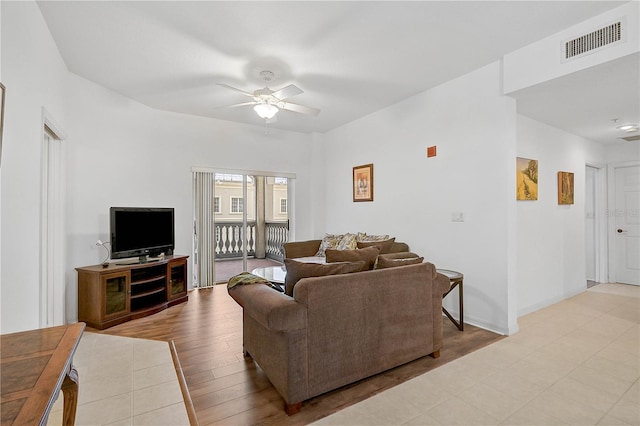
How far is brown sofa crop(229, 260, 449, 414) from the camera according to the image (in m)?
1.90

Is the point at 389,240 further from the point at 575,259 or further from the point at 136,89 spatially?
the point at 136,89

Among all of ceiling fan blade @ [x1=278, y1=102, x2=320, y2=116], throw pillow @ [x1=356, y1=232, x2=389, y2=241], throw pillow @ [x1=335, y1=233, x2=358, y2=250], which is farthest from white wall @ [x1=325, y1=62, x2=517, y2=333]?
ceiling fan blade @ [x1=278, y1=102, x2=320, y2=116]

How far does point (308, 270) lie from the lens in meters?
2.12

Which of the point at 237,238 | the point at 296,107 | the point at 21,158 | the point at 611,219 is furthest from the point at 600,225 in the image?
the point at 21,158

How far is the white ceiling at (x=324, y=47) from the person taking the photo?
2.40 m

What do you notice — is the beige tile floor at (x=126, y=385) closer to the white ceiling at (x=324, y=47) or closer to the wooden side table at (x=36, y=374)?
the wooden side table at (x=36, y=374)

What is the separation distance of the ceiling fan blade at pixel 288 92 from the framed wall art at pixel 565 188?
4031mm

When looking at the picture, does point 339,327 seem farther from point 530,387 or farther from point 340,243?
point 340,243

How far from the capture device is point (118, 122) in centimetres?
422

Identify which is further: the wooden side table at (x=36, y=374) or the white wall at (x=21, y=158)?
the white wall at (x=21, y=158)

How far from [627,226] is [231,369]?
688cm

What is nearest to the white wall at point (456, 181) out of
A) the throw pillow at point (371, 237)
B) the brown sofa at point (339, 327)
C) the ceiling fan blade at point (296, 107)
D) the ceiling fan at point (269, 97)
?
the throw pillow at point (371, 237)

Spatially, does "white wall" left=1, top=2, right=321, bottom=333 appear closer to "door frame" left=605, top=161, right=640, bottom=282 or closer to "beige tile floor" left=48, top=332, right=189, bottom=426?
"beige tile floor" left=48, top=332, right=189, bottom=426

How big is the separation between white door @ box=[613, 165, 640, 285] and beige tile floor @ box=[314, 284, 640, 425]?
288 cm
